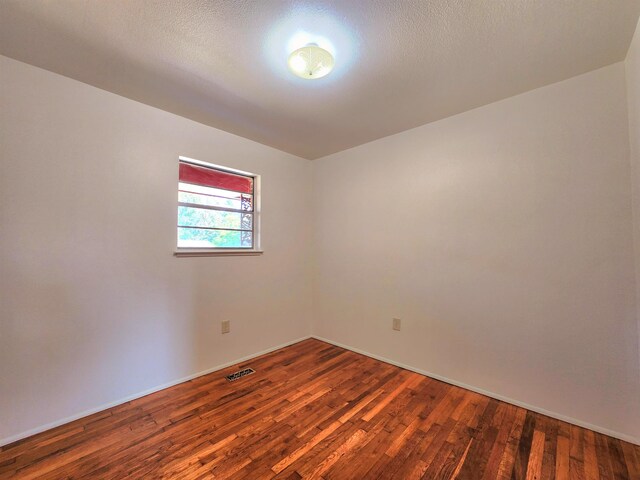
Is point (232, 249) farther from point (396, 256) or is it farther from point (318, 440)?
point (318, 440)

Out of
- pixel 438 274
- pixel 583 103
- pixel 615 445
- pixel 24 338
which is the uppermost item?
pixel 583 103

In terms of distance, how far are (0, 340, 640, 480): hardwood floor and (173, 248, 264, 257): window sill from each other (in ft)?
3.81

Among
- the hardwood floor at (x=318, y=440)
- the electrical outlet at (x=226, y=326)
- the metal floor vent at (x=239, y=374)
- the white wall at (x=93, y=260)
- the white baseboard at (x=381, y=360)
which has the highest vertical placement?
the white wall at (x=93, y=260)

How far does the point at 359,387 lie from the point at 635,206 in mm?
2307

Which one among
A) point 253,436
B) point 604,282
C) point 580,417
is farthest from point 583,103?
point 253,436

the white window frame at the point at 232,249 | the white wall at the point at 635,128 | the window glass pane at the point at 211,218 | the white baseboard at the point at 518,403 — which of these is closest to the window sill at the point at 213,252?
the white window frame at the point at 232,249

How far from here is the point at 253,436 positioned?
1.72m

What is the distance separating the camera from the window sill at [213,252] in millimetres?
2424

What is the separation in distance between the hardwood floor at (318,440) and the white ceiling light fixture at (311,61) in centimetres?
232

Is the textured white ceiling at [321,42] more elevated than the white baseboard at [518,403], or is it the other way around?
the textured white ceiling at [321,42]

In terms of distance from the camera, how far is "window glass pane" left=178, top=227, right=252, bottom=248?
2.54 metres

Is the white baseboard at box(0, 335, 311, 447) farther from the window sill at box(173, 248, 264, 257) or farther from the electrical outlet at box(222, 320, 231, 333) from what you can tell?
the window sill at box(173, 248, 264, 257)

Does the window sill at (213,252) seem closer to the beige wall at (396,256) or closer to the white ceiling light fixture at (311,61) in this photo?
the beige wall at (396,256)

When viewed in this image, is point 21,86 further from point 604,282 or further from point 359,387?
point 604,282
